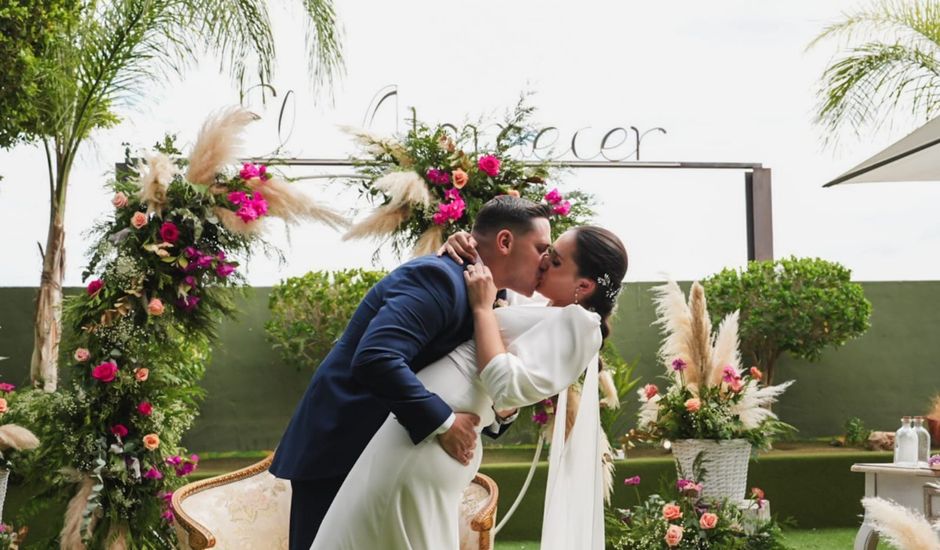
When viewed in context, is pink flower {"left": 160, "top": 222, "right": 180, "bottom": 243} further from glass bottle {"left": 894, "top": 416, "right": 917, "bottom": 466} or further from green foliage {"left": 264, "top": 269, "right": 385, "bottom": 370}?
glass bottle {"left": 894, "top": 416, "right": 917, "bottom": 466}

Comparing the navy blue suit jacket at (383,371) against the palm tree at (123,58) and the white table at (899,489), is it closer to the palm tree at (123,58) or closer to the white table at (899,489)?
the white table at (899,489)

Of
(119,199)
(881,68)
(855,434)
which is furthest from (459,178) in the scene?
(855,434)

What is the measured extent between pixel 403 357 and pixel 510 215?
1.93 feet

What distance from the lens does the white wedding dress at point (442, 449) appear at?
2361 millimetres

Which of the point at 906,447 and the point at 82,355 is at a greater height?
the point at 82,355

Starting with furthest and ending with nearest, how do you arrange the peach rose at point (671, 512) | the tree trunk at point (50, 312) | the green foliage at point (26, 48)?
the tree trunk at point (50, 312) < the green foliage at point (26, 48) < the peach rose at point (671, 512)

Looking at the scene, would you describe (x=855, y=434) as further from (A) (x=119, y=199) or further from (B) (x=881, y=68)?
(A) (x=119, y=199)

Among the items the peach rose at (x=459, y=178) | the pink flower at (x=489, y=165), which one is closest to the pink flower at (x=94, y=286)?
the peach rose at (x=459, y=178)

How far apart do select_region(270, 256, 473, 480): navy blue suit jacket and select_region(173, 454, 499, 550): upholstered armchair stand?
1.77 m

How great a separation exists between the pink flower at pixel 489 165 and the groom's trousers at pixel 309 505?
2751 millimetres

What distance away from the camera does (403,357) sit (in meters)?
2.35

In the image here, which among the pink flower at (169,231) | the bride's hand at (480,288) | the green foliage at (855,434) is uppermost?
the pink flower at (169,231)

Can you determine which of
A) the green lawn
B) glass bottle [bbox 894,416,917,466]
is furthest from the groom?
the green lawn

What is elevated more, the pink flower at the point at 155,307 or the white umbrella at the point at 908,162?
the white umbrella at the point at 908,162
